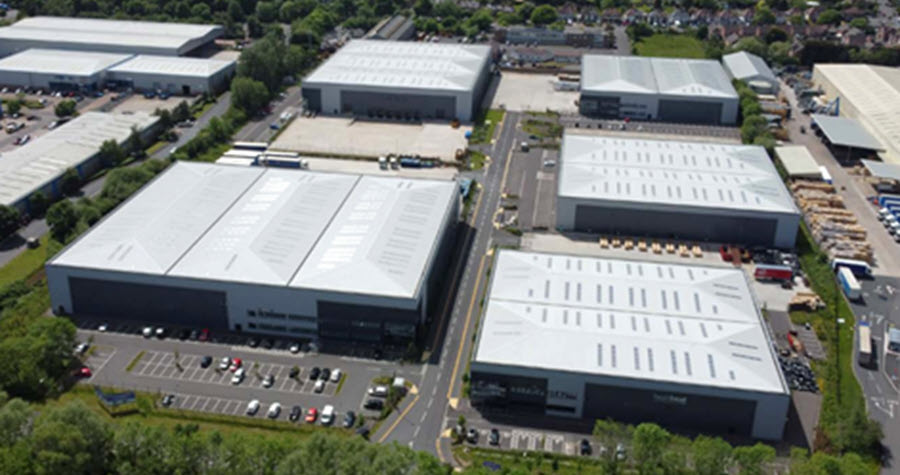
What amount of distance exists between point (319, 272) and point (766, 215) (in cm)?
3609

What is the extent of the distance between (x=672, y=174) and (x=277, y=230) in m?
35.1

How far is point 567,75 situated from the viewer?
354 ft

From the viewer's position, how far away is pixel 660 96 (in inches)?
3593

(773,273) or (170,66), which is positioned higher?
(170,66)

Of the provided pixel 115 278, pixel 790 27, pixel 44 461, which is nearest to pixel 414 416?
pixel 44 461

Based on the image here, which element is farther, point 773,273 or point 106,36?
point 106,36

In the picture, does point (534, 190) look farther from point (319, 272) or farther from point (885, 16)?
point (885, 16)

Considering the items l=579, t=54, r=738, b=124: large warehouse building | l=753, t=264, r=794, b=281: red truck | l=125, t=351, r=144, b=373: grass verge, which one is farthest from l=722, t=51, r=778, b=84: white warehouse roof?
l=125, t=351, r=144, b=373: grass verge

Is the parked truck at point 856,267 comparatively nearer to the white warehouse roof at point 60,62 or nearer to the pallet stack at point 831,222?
the pallet stack at point 831,222

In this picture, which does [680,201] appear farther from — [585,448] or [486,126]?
[486,126]

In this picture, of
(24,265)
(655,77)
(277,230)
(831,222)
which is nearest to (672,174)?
(831,222)

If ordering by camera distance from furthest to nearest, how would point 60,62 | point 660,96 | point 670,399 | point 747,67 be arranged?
1. point 747,67
2. point 60,62
3. point 660,96
4. point 670,399

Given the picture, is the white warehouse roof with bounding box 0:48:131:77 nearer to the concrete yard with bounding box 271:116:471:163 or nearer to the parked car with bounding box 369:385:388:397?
the concrete yard with bounding box 271:116:471:163

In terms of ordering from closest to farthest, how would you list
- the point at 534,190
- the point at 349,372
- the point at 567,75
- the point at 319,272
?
the point at 349,372 < the point at 319,272 < the point at 534,190 < the point at 567,75
